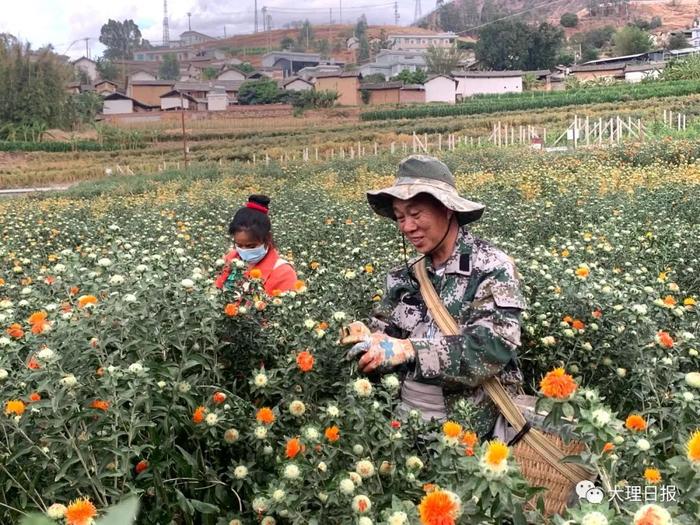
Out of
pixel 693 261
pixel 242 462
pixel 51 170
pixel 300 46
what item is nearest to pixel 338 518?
pixel 242 462

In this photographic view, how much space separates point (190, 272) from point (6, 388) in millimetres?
666

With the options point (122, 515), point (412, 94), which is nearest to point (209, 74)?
point (412, 94)

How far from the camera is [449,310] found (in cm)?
198

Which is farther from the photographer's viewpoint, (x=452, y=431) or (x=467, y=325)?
(x=467, y=325)

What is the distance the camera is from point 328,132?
39500mm

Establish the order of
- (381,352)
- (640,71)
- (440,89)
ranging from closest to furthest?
1. (381,352)
2. (640,71)
3. (440,89)

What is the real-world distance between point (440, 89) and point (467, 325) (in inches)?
2162

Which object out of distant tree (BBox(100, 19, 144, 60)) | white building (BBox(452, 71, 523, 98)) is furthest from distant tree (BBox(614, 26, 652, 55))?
distant tree (BBox(100, 19, 144, 60))

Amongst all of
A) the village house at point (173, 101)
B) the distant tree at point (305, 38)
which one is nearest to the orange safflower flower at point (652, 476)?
the village house at point (173, 101)

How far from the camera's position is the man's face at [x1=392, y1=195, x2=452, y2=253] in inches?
79.0

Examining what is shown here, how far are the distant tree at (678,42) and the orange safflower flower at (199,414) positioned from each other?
270 ft

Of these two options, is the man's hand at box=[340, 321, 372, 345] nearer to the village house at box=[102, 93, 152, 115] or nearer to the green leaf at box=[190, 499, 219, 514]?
the green leaf at box=[190, 499, 219, 514]

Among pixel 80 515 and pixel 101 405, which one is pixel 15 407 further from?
pixel 80 515

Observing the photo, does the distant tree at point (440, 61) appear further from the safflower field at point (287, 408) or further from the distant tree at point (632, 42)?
the safflower field at point (287, 408)
